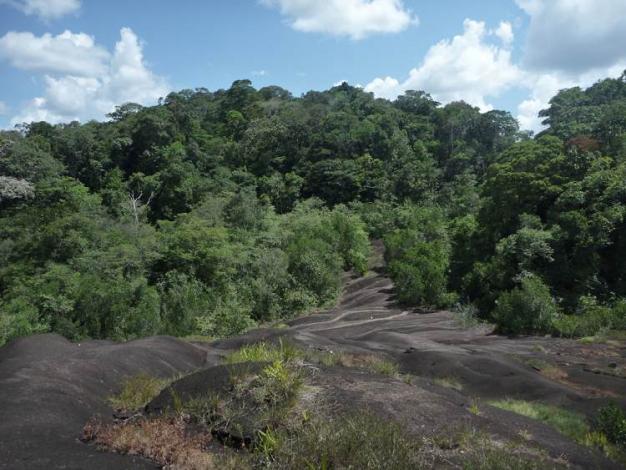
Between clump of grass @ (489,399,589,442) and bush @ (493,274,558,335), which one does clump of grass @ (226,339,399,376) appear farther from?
bush @ (493,274,558,335)

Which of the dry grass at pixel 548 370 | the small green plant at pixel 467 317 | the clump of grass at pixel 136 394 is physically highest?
the clump of grass at pixel 136 394

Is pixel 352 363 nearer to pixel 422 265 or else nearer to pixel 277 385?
pixel 277 385

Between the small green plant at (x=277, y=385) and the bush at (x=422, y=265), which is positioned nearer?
the small green plant at (x=277, y=385)

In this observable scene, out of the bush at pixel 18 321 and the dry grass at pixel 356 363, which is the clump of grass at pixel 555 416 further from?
the bush at pixel 18 321

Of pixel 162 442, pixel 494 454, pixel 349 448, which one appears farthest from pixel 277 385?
pixel 494 454

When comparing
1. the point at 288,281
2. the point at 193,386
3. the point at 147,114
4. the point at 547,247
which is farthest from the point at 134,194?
the point at 193,386

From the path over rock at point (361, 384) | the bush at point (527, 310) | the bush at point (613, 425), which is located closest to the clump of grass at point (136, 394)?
the path over rock at point (361, 384)

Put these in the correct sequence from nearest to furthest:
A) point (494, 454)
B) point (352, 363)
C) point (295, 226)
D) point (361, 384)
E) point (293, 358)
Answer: point (494, 454)
point (361, 384)
point (293, 358)
point (352, 363)
point (295, 226)

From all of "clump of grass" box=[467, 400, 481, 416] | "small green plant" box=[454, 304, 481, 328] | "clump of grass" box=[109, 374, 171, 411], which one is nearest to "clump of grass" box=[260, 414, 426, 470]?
"clump of grass" box=[467, 400, 481, 416]
